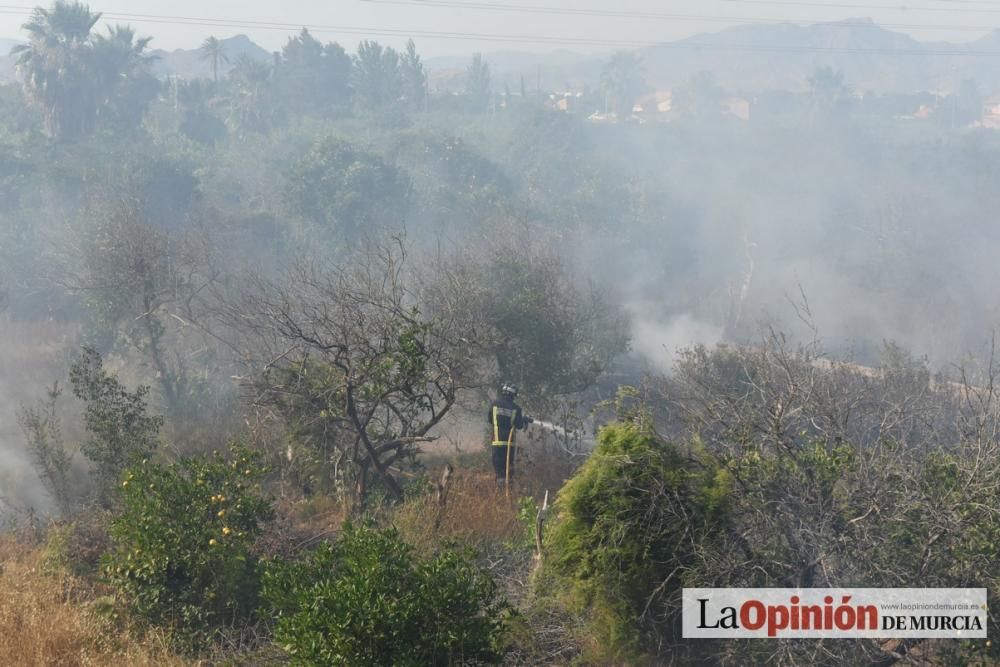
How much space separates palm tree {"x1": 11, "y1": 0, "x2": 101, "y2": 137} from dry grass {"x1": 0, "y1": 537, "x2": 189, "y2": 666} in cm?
3793

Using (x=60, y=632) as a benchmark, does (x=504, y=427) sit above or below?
below

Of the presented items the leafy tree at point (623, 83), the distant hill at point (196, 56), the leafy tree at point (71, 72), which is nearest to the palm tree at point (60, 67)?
the leafy tree at point (71, 72)

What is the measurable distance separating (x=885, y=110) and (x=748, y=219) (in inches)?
2017

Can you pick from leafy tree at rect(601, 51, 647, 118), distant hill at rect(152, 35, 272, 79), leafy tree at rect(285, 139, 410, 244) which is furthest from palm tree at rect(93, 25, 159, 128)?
distant hill at rect(152, 35, 272, 79)

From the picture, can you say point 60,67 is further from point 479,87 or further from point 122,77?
→ point 479,87

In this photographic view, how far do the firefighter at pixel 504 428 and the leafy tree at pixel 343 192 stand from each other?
954 inches

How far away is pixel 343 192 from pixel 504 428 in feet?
86.2

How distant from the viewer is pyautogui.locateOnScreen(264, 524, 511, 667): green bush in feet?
15.0

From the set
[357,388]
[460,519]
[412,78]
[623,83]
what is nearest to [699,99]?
[623,83]

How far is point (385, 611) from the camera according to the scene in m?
4.62

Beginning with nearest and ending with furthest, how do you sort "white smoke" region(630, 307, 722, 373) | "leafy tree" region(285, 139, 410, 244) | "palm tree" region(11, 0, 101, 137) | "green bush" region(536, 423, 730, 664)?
"green bush" region(536, 423, 730, 664), "white smoke" region(630, 307, 722, 373), "leafy tree" region(285, 139, 410, 244), "palm tree" region(11, 0, 101, 137)

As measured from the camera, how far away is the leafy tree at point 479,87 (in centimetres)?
7906

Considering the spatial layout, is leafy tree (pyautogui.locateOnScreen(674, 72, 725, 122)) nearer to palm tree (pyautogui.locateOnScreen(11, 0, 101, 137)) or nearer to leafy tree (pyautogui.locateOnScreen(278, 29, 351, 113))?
leafy tree (pyautogui.locateOnScreen(278, 29, 351, 113))

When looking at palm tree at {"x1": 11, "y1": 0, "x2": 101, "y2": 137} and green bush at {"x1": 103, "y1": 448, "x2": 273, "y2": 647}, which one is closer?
green bush at {"x1": 103, "y1": 448, "x2": 273, "y2": 647}
